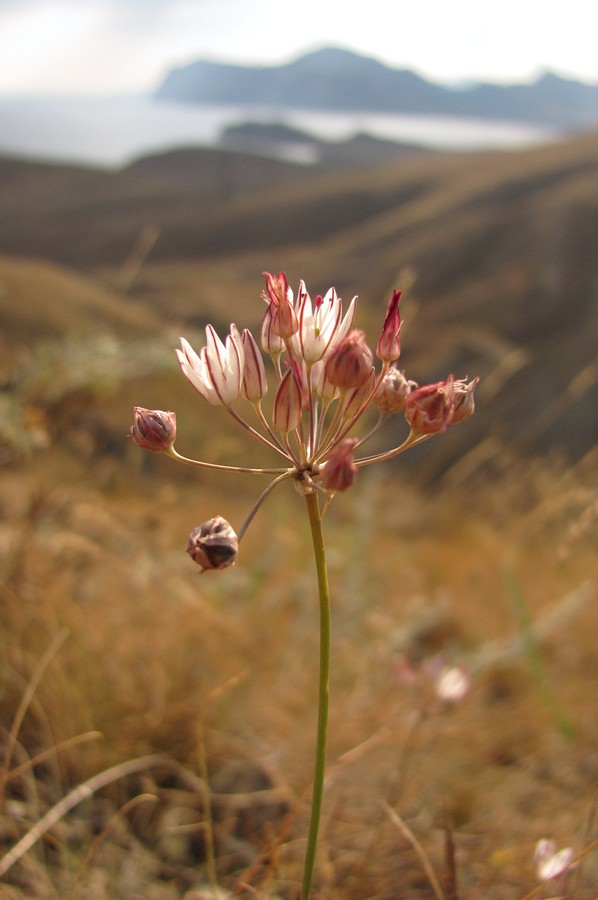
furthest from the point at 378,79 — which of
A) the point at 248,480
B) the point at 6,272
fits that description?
the point at 248,480

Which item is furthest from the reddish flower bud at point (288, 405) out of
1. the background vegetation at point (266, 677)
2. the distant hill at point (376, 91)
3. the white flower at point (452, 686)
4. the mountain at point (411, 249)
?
the distant hill at point (376, 91)

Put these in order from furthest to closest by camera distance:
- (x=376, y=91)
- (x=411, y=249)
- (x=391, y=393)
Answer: (x=376, y=91) < (x=411, y=249) < (x=391, y=393)

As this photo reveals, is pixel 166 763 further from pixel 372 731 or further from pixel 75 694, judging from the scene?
pixel 372 731

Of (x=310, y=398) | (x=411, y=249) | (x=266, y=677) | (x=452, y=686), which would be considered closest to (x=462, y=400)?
(x=310, y=398)

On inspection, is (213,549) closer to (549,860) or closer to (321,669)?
(321,669)

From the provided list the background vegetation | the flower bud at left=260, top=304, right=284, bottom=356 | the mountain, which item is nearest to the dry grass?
the background vegetation
